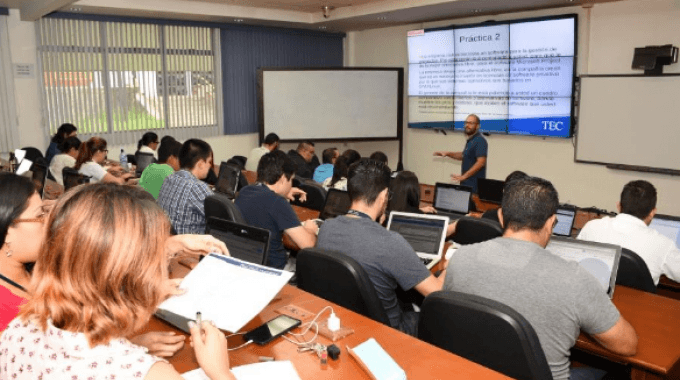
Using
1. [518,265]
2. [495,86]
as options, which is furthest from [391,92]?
[518,265]

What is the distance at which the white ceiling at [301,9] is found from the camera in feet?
22.2

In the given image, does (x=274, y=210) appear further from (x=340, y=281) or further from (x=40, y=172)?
(x=40, y=172)

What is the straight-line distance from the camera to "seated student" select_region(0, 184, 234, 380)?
3.46 feet

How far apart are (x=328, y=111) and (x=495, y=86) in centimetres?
283

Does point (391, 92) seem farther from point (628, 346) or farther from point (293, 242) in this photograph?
point (628, 346)

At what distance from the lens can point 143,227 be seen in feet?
3.66

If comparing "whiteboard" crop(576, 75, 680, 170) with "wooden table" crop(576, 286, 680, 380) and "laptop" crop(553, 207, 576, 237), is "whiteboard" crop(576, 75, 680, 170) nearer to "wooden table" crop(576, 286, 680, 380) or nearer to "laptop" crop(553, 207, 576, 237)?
"laptop" crop(553, 207, 576, 237)

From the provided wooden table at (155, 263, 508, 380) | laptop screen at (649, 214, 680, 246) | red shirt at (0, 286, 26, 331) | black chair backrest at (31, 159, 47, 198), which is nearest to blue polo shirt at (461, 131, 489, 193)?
laptop screen at (649, 214, 680, 246)

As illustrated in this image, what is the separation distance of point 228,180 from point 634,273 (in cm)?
386

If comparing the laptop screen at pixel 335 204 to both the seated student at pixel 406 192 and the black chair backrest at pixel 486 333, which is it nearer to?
the seated student at pixel 406 192

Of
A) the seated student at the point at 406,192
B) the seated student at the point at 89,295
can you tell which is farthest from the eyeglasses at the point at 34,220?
the seated student at the point at 406,192

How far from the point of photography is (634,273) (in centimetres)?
256

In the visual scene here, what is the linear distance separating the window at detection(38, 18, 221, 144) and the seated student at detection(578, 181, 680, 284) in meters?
6.86

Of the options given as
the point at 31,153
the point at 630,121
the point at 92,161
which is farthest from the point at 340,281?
the point at 31,153
